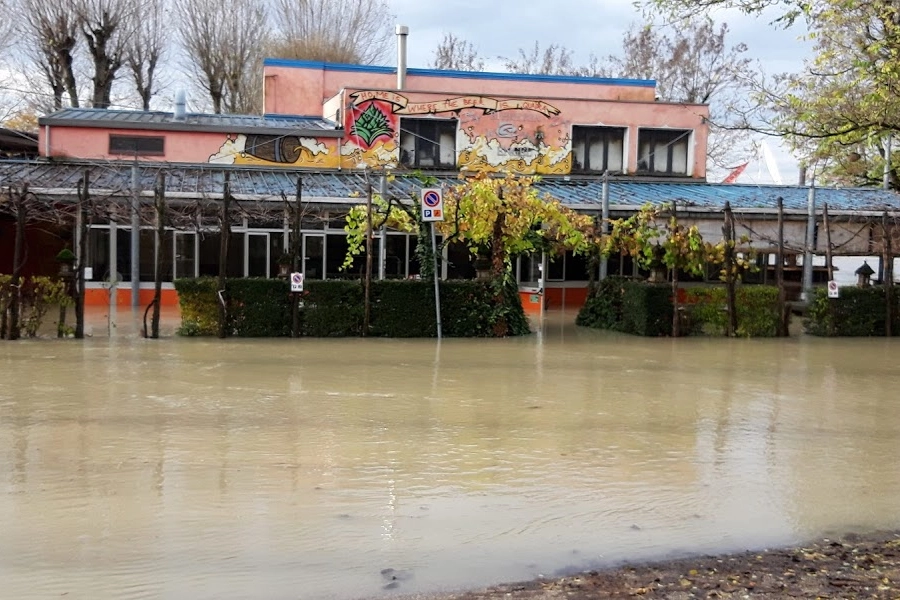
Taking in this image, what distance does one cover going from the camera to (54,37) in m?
Answer: 31.0

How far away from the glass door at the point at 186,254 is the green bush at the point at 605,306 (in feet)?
34.2

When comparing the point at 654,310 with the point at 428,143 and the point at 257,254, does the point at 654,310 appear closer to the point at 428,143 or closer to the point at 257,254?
the point at 428,143

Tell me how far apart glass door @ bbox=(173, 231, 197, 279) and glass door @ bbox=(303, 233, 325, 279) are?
2.90 meters

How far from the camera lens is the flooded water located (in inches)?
202

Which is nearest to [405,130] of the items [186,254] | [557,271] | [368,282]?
[557,271]

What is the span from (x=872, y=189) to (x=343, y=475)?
2467 centimetres

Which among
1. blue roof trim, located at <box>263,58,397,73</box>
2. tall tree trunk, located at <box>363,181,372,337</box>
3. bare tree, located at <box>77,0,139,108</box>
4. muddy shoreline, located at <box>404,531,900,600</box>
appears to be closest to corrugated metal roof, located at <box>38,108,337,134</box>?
blue roof trim, located at <box>263,58,397,73</box>

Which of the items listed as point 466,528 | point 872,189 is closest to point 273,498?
point 466,528

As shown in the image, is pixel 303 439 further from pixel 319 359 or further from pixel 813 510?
pixel 319 359

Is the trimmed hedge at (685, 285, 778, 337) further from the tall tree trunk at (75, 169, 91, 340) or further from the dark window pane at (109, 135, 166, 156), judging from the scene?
the dark window pane at (109, 135, 166, 156)

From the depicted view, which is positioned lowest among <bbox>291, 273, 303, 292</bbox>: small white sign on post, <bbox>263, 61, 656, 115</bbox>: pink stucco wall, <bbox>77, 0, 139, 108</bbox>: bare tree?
<bbox>291, 273, 303, 292</bbox>: small white sign on post

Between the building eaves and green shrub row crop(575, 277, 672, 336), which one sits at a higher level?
the building eaves

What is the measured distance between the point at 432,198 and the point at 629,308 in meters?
4.76

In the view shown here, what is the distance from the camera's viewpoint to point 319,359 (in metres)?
13.3
